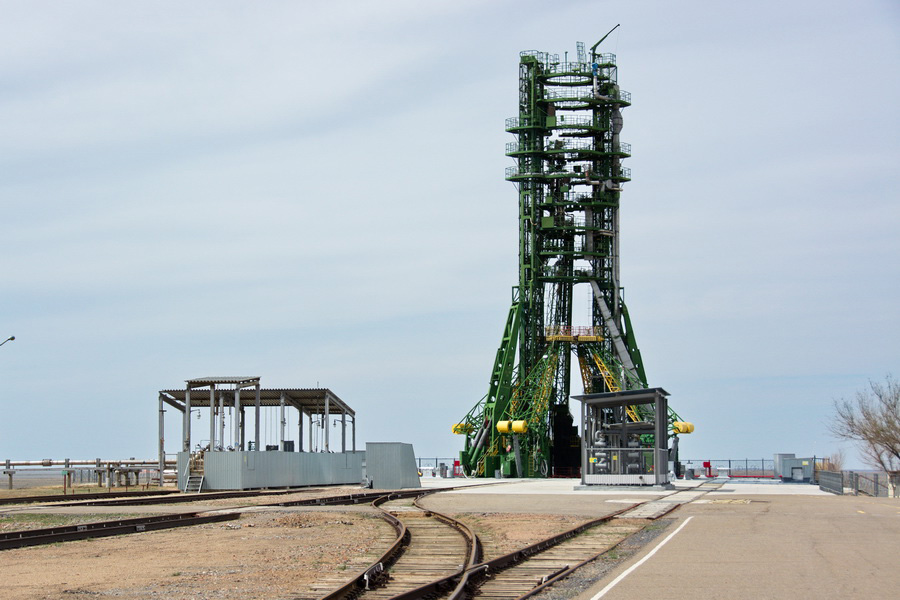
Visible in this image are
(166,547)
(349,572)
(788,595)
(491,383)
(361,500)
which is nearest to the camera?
(788,595)

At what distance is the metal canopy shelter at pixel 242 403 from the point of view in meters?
45.7

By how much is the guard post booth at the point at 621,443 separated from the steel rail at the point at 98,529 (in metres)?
20.4

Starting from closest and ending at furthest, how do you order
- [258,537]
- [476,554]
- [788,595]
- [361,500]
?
[788,595] → [476,554] → [258,537] → [361,500]

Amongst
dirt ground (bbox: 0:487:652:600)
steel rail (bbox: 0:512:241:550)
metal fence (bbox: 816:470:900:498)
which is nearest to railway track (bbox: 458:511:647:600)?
dirt ground (bbox: 0:487:652:600)

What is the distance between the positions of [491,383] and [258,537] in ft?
160

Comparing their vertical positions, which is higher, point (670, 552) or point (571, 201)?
point (571, 201)

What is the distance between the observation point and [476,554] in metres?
18.1

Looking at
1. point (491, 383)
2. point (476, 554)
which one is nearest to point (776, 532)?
point (476, 554)

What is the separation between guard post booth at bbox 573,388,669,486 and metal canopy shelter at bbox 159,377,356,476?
38.8 feet

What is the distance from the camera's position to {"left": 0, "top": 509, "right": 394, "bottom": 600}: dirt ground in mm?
15078

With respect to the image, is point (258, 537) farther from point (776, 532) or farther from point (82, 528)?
point (776, 532)

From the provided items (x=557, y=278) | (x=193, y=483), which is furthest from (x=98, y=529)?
(x=557, y=278)

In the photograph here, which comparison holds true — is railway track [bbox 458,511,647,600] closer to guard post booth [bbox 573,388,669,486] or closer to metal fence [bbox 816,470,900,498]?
guard post booth [bbox 573,388,669,486]

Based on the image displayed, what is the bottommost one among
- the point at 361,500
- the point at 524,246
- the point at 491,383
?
the point at 361,500
